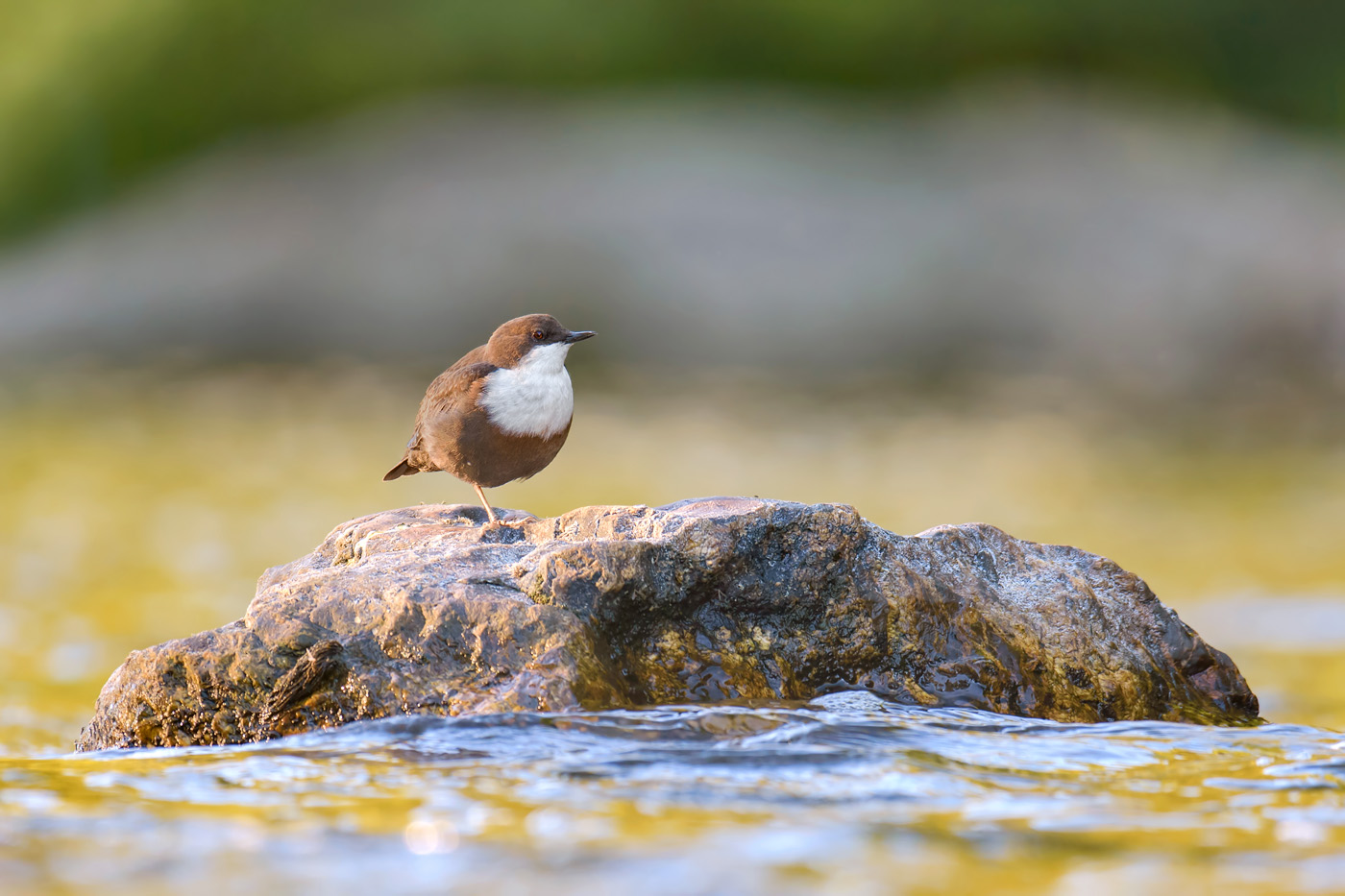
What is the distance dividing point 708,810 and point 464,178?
17.0 m

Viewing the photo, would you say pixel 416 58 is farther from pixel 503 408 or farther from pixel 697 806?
pixel 697 806

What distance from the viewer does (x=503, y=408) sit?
5.02 metres

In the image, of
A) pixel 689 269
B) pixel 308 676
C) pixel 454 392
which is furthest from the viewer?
pixel 689 269

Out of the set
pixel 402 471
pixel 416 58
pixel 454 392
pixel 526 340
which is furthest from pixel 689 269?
pixel 454 392

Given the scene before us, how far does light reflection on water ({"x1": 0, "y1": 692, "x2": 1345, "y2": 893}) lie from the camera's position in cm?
270

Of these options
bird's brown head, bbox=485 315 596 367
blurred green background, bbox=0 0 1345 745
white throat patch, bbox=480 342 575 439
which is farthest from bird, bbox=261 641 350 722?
blurred green background, bbox=0 0 1345 745

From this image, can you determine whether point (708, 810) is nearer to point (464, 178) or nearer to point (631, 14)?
point (464, 178)

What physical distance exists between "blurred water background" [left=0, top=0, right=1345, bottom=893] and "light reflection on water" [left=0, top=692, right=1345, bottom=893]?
0.05 ft

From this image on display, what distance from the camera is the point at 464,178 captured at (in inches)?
758

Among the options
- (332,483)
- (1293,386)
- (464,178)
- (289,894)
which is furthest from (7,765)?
(464,178)

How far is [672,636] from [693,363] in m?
14.0

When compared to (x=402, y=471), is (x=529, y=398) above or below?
above

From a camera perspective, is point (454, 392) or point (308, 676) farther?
point (454, 392)

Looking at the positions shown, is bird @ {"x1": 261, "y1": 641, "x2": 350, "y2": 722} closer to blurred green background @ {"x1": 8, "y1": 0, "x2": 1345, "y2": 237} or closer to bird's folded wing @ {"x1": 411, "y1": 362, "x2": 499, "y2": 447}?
bird's folded wing @ {"x1": 411, "y1": 362, "x2": 499, "y2": 447}
